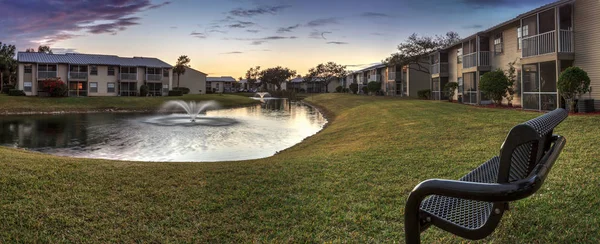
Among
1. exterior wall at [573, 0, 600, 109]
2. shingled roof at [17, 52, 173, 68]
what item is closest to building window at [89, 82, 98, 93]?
shingled roof at [17, 52, 173, 68]

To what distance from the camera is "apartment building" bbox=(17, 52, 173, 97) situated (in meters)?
53.3

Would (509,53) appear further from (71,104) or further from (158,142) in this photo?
(71,104)

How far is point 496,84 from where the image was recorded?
22.2 metres

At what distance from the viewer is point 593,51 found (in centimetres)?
1719

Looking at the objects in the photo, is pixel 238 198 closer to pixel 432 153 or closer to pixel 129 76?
pixel 432 153

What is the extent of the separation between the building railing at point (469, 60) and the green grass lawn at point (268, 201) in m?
20.1

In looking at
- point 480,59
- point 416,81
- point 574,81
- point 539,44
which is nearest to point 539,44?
point 539,44

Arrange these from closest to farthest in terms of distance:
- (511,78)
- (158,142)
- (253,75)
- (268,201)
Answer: (268,201)
(158,142)
(511,78)
(253,75)

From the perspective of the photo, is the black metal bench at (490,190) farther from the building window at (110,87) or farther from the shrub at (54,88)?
the building window at (110,87)

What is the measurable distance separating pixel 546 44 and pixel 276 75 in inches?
4139

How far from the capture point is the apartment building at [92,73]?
53281mm

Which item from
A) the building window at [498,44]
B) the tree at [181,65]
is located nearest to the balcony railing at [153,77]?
the tree at [181,65]

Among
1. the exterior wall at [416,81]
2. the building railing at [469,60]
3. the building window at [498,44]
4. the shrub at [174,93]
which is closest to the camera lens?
the building window at [498,44]

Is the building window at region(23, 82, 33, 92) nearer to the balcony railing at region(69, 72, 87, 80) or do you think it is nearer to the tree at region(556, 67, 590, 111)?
the balcony railing at region(69, 72, 87, 80)
